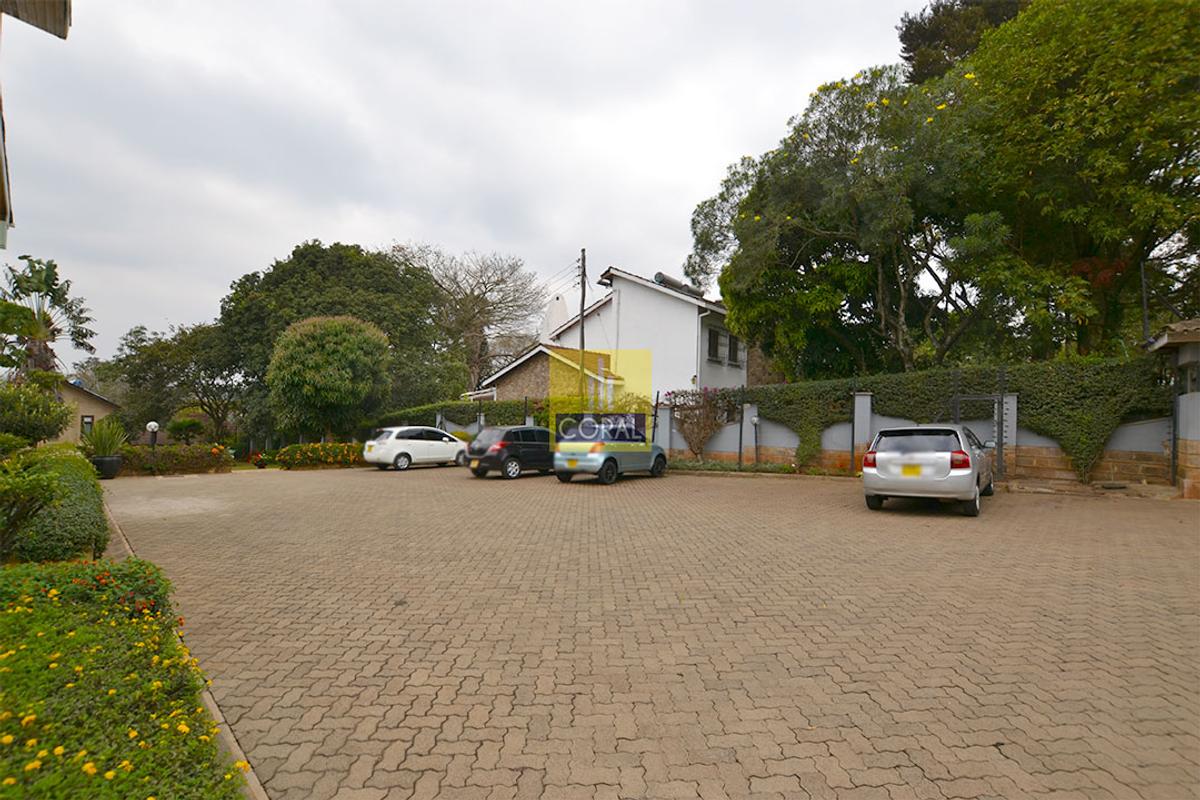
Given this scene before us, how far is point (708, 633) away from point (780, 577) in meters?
1.82

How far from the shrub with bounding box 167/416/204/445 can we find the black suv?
24.2 meters

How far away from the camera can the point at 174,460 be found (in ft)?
60.8

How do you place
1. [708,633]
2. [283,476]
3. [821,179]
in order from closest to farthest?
[708,633] < [821,179] < [283,476]

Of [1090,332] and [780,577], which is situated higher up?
[1090,332]

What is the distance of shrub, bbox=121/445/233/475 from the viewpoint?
17.9 meters

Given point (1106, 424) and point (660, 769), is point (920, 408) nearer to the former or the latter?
point (1106, 424)

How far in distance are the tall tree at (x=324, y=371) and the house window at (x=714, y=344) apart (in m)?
13.4

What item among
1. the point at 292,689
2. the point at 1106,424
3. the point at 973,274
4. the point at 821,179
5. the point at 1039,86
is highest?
the point at 1039,86

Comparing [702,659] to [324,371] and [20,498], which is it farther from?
[324,371]

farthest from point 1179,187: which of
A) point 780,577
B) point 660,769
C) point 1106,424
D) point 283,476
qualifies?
point 283,476

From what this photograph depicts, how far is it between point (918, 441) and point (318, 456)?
19.6 metres

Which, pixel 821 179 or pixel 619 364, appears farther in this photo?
pixel 619 364

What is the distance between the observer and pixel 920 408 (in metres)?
15.1

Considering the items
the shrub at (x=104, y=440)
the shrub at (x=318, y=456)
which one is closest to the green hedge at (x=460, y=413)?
the shrub at (x=318, y=456)
